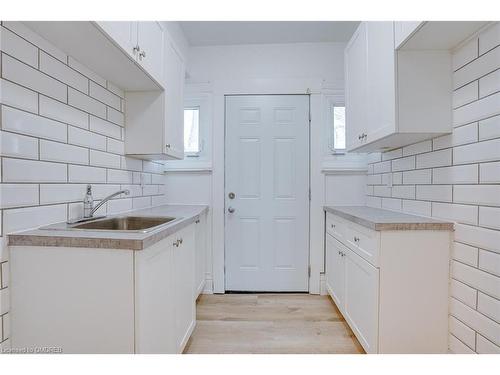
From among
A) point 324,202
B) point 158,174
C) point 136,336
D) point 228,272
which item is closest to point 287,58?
point 324,202

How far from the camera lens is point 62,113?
53.6 inches

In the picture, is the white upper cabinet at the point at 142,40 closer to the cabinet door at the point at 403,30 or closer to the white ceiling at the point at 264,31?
the white ceiling at the point at 264,31

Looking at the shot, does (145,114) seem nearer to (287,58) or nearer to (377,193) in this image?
(287,58)

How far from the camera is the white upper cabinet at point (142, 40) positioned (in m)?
1.25

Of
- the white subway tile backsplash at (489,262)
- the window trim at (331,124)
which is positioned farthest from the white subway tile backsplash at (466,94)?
the window trim at (331,124)

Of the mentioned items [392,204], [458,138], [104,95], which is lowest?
[392,204]

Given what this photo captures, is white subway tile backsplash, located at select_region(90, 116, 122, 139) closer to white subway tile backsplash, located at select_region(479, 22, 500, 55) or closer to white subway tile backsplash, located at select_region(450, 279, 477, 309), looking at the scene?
white subway tile backsplash, located at select_region(479, 22, 500, 55)

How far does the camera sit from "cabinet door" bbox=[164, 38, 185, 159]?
2.03m

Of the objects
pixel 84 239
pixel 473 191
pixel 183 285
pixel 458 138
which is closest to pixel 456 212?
pixel 473 191

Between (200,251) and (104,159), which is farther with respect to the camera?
(200,251)

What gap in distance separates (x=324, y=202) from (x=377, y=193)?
0.50 meters

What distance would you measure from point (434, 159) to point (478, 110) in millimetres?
383

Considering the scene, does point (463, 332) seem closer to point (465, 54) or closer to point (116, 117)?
point (465, 54)

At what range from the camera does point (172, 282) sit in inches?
55.7
